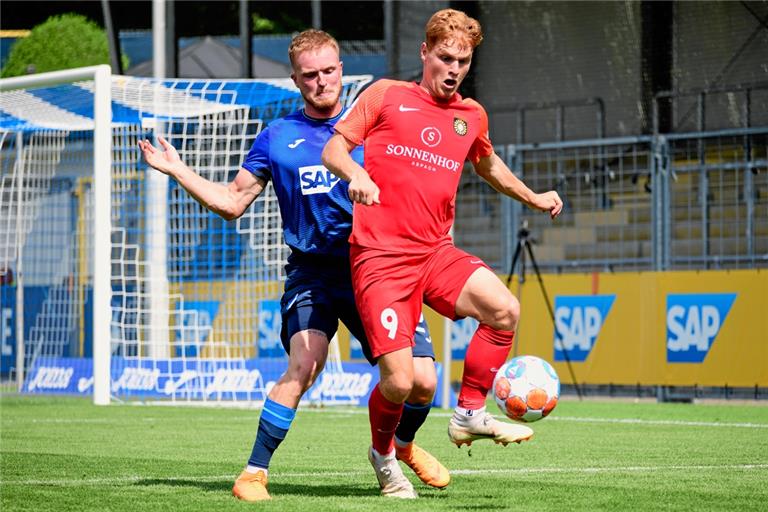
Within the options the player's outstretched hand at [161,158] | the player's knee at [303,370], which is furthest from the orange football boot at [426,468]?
the player's outstretched hand at [161,158]

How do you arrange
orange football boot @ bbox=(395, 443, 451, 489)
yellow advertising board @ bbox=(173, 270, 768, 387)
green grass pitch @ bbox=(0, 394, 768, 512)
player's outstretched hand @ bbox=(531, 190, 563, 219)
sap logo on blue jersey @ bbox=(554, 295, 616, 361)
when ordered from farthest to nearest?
sap logo on blue jersey @ bbox=(554, 295, 616, 361) < yellow advertising board @ bbox=(173, 270, 768, 387) < player's outstretched hand @ bbox=(531, 190, 563, 219) < orange football boot @ bbox=(395, 443, 451, 489) < green grass pitch @ bbox=(0, 394, 768, 512)

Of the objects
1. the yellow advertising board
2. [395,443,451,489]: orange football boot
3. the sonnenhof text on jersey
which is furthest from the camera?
the yellow advertising board

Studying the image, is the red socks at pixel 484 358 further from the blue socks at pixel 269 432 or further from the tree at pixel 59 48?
the tree at pixel 59 48

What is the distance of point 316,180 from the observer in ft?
20.8

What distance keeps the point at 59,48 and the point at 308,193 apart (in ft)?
68.0

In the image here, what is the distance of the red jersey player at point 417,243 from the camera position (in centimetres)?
591

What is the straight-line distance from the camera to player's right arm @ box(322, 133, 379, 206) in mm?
5543

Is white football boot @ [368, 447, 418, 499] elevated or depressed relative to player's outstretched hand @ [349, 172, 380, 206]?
depressed

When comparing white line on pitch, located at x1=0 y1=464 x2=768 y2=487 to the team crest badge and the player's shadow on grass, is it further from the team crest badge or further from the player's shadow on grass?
the team crest badge

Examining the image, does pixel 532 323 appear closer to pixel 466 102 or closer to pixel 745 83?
pixel 745 83

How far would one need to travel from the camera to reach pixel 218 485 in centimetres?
648

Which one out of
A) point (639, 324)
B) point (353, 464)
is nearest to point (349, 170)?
point (353, 464)

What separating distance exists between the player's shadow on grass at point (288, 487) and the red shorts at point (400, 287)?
2.42 feet

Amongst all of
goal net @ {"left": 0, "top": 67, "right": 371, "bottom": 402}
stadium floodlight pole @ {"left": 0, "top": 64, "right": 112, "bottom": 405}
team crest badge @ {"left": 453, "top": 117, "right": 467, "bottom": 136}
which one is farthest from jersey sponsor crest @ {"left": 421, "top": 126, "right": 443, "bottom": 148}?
stadium floodlight pole @ {"left": 0, "top": 64, "right": 112, "bottom": 405}
